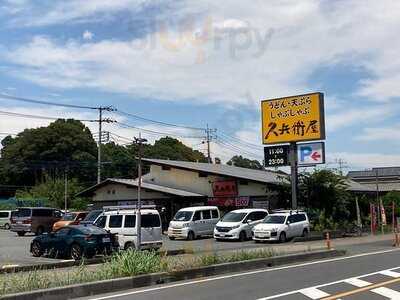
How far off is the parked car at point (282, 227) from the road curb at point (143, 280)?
12.2m

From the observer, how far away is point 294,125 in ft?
140

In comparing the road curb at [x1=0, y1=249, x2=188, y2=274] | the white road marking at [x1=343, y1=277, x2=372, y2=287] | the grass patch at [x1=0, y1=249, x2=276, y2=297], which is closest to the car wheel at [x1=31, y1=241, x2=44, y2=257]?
the road curb at [x1=0, y1=249, x2=188, y2=274]

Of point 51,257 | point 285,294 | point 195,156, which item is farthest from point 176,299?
point 195,156

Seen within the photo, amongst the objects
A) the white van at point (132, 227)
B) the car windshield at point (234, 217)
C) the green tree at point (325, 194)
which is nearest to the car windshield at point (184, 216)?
the car windshield at point (234, 217)

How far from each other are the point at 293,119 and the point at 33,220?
782 inches

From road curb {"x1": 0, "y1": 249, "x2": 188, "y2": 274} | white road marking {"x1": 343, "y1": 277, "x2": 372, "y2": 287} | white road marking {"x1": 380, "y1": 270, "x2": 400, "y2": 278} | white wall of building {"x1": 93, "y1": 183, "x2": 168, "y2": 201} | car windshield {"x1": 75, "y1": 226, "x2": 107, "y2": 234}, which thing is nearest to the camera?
white road marking {"x1": 343, "y1": 277, "x2": 372, "y2": 287}

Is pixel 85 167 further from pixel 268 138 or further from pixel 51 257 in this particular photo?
pixel 51 257

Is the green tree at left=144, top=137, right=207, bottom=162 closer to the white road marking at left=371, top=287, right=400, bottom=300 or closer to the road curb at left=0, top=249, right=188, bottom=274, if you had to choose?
the road curb at left=0, top=249, right=188, bottom=274

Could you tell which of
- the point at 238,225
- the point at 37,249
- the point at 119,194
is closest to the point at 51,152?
the point at 119,194

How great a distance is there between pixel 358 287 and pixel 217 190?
32987 mm

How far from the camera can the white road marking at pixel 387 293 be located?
39.4 ft

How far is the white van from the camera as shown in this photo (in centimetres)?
2509

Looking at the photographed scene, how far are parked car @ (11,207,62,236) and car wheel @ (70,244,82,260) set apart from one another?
21.0 metres

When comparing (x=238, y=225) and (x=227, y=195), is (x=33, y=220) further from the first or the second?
(x=238, y=225)
